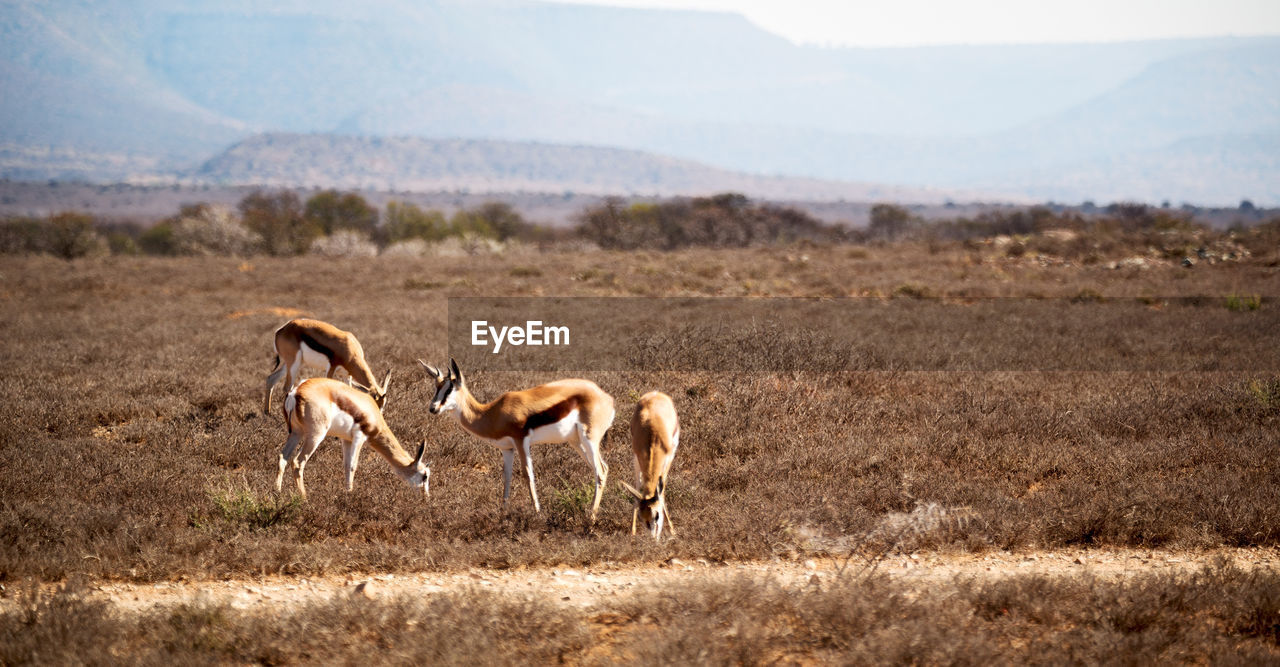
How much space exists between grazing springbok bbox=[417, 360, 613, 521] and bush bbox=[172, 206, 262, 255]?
4633 centimetres

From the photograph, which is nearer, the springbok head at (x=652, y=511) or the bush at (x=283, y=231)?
the springbok head at (x=652, y=511)

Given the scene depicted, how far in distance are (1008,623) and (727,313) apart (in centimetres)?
1647

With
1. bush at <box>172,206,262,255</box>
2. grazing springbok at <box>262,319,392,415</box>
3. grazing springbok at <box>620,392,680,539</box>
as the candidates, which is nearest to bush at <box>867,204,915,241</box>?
bush at <box>172,206,262,255</box>

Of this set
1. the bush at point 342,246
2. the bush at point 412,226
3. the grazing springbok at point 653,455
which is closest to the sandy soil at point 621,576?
the grazing springbok at point 653,455

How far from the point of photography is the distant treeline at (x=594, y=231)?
42.2m

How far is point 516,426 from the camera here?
7.90 metres

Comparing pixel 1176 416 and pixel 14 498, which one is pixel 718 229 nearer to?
pixel 1176 416

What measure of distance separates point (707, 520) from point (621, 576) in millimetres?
1202

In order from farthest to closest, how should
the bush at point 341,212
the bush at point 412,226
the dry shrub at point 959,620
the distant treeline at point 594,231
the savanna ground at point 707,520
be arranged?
1. the bush at point 412,226
2. the bush at point 341,212
3. the distant treeline at point 594,231
4. the savanna ground at point 707,520
5. the dry shrub at point 959,620

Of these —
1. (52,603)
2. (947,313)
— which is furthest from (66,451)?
(947,313)

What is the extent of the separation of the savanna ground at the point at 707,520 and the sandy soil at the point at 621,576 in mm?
70

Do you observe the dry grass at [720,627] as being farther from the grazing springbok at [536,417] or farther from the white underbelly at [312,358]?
the white underbelly at [312,358]

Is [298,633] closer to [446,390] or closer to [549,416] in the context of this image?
[446,390]

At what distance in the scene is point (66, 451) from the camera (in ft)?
30.3
